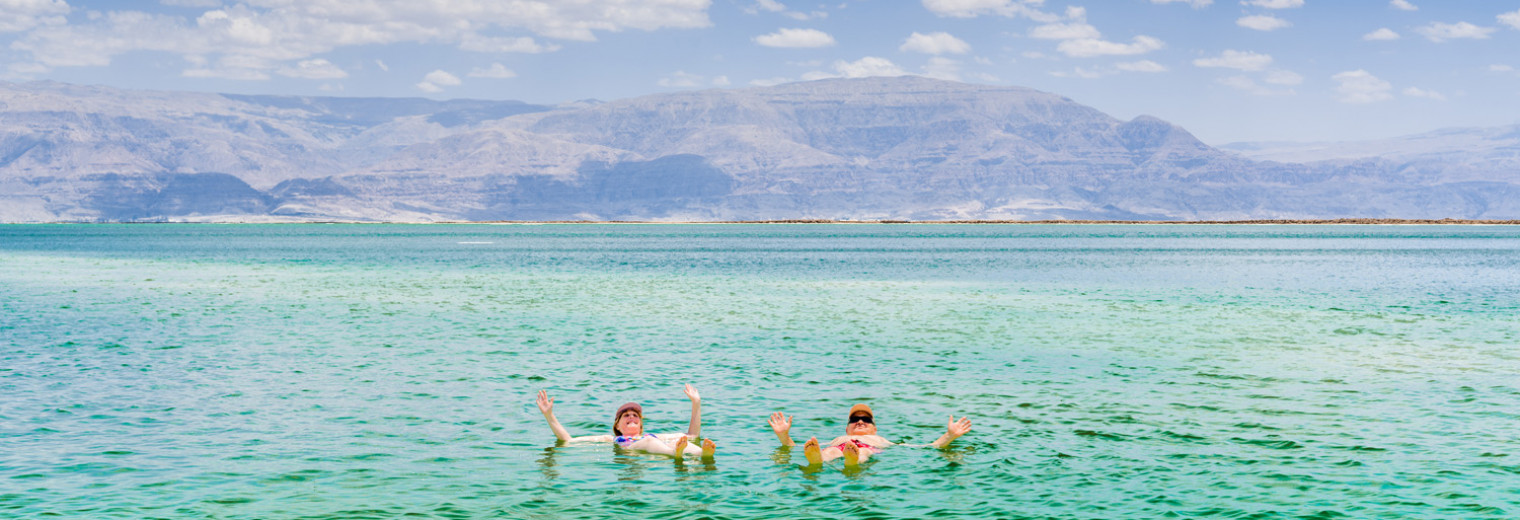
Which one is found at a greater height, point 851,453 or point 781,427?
point 781,427

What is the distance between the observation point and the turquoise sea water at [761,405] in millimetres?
17406

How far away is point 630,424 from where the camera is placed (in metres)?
20.3

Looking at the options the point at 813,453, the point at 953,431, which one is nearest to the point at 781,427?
the point at 813,453

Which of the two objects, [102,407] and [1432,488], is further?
[102,407]

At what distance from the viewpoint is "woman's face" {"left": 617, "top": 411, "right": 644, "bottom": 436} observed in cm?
2023

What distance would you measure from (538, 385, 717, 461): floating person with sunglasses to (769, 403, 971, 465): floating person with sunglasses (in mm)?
1118

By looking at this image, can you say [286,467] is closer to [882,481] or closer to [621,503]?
[621,503]

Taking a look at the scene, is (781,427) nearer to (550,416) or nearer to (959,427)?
(959,427)

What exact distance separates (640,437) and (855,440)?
342 centimetres

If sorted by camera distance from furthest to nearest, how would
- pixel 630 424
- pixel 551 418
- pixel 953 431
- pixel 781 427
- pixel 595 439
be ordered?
pixel 595 439 → pixel 551 418 → pixel 630 424 → pixel 953 431 → pixel 781 427

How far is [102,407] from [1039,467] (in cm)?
1735

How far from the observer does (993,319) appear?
46.7 meters

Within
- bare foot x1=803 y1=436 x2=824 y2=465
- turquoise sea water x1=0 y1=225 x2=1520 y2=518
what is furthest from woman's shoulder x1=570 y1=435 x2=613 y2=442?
bare foot x1=803 y1=436 x2=824 y2=465

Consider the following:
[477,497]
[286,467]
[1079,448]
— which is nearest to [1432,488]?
[1079,448]
